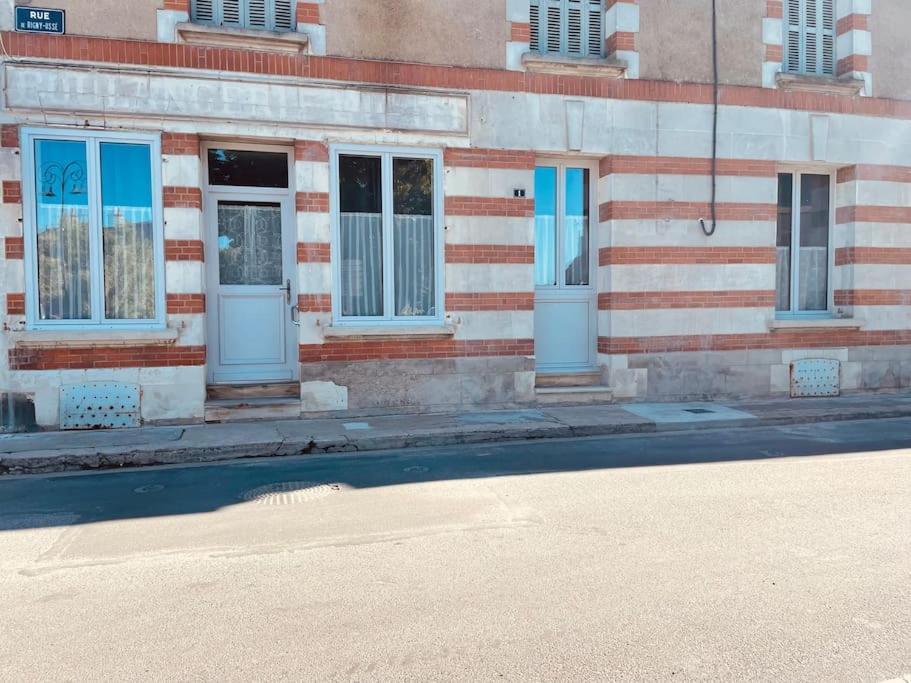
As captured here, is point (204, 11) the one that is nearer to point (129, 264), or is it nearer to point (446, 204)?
point (129, 264)

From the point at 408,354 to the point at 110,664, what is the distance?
20.2 ft

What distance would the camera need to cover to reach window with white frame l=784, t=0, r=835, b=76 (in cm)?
1042

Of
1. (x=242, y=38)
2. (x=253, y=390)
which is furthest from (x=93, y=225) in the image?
(x=242, y=38)

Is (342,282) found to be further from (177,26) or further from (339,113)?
(177,26)

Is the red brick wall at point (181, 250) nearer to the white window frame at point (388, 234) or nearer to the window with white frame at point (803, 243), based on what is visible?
the white window frame at point (388, 234)

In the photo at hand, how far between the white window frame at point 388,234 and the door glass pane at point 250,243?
842 mm

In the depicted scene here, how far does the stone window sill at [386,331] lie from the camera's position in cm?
859

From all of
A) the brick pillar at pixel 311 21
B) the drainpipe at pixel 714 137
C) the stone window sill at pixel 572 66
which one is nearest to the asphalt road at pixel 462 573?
the drainpipe at pixel 714 137

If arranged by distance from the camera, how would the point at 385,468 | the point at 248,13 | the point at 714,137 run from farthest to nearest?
1. the point at 714,137
2. the point at 248,13
3. the point at 385,468

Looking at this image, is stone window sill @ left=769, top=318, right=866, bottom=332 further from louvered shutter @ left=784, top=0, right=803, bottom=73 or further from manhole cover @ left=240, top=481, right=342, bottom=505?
manhole cover @ left=240, top=481, right=342, bottom=505

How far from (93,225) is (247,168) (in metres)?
1.98

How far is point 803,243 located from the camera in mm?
10695

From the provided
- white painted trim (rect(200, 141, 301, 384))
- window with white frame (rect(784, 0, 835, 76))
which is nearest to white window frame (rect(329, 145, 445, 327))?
white painted trim (rect(200, 141, 301, 384))

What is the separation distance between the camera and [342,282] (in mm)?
8852
